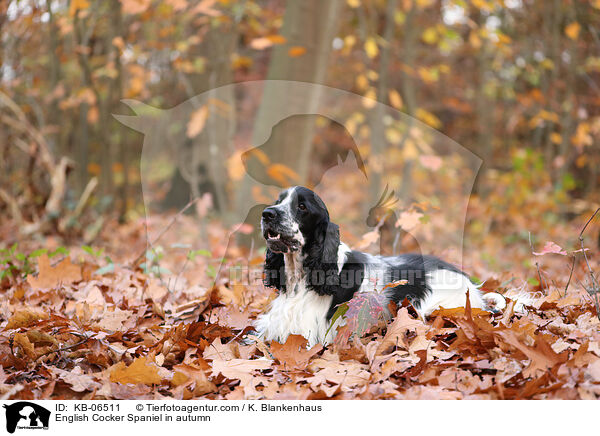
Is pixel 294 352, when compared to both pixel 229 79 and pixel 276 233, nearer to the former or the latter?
pixel 276 233

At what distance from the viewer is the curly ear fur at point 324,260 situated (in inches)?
137

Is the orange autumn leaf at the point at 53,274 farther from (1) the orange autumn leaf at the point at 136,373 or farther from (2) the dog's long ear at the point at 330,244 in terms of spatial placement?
(2) the dog's long ear at the point at 330,244

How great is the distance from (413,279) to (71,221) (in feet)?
18.7

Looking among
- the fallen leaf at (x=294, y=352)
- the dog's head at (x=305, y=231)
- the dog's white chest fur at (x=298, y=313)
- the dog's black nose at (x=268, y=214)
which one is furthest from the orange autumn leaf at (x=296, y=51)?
the fallen leaf at (x=294, y=352)

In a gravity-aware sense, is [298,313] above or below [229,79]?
below

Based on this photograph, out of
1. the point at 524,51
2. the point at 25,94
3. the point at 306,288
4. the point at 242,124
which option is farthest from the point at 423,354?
the point at 242,124

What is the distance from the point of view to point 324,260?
137 inches

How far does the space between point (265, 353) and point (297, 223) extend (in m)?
0.85

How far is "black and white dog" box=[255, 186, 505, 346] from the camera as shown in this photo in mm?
3381

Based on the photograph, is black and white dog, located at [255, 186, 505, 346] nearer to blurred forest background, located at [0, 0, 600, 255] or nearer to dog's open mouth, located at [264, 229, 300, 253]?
dog's open mouth, located at [264, 229, 300, 253]
